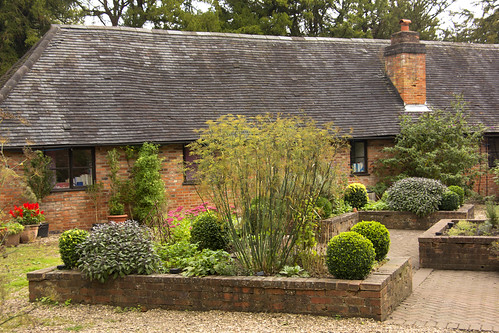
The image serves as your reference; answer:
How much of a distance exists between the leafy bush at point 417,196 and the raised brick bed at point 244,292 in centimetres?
653

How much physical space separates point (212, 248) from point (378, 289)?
321cm

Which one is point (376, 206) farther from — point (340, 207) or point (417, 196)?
point (340, 207)

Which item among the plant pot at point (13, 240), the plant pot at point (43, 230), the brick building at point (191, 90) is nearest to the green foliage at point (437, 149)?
the brick building at point (191, 90)

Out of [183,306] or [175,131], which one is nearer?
[183,306]

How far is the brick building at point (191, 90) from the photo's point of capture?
51.4 ft

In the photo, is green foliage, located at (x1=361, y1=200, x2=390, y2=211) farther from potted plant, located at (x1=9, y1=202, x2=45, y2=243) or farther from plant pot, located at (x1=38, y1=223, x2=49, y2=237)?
potted plant, located at (x1=9, y1=202, x2=45, y2=243)

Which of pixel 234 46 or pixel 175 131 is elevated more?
pixel 234 46

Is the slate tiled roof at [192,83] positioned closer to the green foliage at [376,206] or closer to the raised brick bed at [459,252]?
the green foliage at [376,206]

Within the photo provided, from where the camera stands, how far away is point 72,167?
51.5 ft

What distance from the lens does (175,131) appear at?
16812mm

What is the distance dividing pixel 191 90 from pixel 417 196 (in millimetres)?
8526

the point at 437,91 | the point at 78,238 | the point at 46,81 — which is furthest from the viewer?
the point at 437,91

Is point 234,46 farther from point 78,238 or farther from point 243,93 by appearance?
point 78,238

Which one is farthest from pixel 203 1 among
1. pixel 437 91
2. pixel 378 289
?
pixel 378 289
